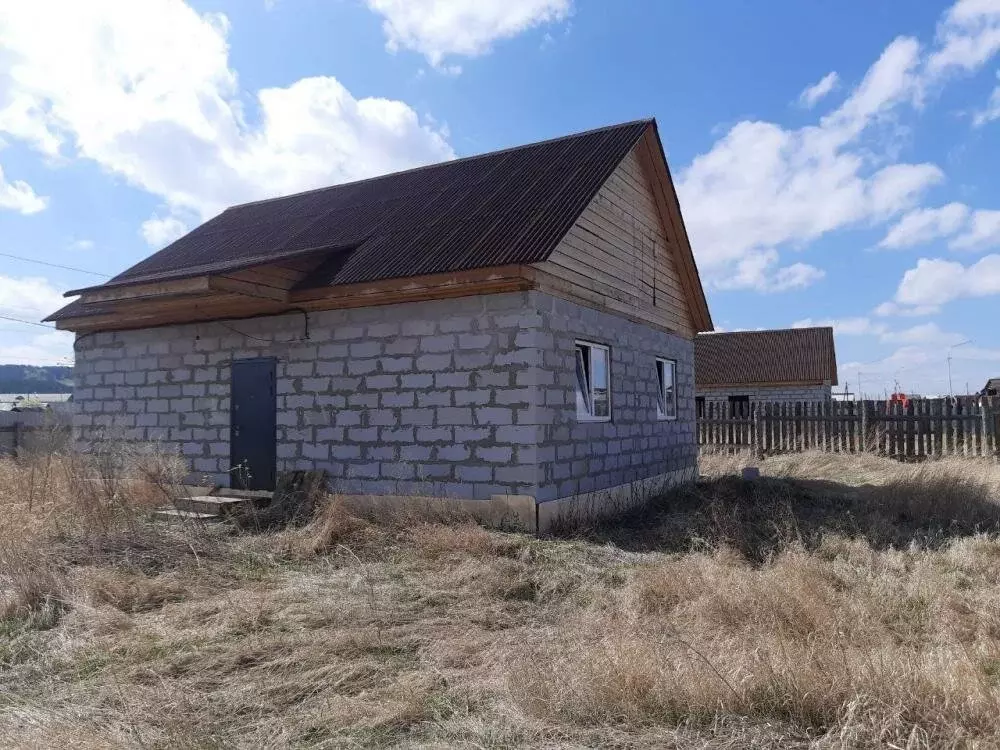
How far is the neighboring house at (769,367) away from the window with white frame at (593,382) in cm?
1950

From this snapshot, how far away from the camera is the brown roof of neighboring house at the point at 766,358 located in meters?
29.5

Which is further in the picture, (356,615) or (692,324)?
(692,324)

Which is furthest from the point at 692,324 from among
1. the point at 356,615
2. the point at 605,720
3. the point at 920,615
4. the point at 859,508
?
the point at 605,720

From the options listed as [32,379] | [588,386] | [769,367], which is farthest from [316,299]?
[32,379]

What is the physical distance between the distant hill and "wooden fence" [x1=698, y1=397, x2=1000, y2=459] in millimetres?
51599

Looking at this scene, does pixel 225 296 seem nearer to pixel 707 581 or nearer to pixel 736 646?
pixel 707 581

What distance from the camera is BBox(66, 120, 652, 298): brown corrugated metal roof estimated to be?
30.8 feet

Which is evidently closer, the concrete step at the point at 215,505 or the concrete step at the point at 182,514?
the concrete step at the point at 182,514

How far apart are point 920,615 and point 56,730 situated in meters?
5.48

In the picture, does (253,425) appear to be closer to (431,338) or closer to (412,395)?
(412,395)

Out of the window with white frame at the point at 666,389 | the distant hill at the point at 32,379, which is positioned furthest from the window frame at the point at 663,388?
the distant hill at the point at 32,379

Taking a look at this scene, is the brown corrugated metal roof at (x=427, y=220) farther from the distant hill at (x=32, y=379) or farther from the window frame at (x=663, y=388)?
the distant hill at (x=32, y=379)

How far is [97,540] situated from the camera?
23.4 feet

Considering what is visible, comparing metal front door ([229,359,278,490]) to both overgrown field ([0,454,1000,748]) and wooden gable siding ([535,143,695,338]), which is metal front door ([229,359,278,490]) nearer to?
overgrown field ([0,454,1000,748])
